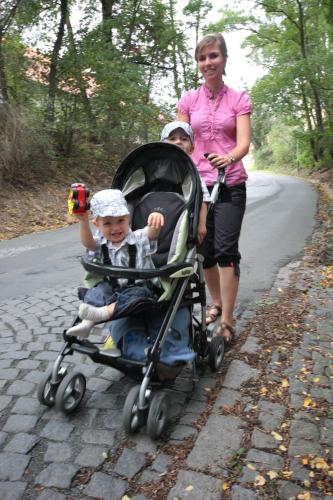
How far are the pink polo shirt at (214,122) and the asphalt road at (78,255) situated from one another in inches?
67.1

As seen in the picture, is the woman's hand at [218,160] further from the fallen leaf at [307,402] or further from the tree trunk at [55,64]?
the tree trunk at [55,64]

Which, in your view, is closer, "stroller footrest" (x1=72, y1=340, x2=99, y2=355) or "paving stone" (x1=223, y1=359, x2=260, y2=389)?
"stroller footrest" (x1=72, y1=340, x2=99, y2=355)

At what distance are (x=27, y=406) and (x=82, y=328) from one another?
72 cm

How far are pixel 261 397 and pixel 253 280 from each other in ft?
9.80

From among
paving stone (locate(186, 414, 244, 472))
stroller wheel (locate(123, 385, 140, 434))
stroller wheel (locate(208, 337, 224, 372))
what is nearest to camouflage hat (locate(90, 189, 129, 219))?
stroller wheel (locate(123, 385, 140, 434))

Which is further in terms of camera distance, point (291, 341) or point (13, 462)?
point (291, 341)

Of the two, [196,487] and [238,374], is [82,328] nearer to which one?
[196,487]

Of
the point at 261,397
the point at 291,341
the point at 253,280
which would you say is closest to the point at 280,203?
the point at 253,280

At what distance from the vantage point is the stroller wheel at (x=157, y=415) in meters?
2.43

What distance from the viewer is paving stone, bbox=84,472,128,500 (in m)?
2.14

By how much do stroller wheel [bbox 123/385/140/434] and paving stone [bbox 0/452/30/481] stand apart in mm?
539

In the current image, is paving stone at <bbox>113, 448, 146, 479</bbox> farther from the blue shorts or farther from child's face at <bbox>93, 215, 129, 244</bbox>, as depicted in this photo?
child's face at <bbox>93, 215, 129, 244</bbox>

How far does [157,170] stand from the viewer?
328 cm

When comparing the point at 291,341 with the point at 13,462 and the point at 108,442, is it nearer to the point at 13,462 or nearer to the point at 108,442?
the point at 108,442
